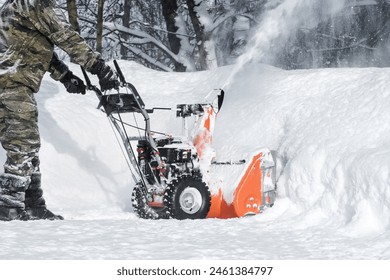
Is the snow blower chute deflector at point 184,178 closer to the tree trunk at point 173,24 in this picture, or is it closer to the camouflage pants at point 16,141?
the camouflage pants at point 16,141

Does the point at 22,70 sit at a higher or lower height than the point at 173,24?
lower

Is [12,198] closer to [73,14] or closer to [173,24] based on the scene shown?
[73,14]

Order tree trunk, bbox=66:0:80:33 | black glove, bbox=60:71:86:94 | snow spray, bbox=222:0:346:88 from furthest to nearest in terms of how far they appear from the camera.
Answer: tree trunk, bbox=66:0:80:33, snow spray, bbox=222:0:346:88, black glove, bbox=60:71:86:94

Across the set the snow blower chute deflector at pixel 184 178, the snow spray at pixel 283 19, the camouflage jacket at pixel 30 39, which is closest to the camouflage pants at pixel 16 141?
the camouflage jacket at pixel 30 39

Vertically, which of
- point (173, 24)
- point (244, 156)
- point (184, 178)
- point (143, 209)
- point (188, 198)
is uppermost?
point (173, 24)

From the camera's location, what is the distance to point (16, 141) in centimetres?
563

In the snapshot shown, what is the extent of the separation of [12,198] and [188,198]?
4.98 feet

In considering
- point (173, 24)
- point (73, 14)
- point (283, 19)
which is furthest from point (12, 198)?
point (173, 24)

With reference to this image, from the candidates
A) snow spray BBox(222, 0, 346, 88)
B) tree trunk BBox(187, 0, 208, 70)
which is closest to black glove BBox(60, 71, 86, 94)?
snow spray BBox(222, 0, 346, 88)

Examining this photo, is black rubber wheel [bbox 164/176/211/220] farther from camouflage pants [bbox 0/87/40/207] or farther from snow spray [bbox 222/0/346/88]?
snow spray [bbox 222/0/346/88]

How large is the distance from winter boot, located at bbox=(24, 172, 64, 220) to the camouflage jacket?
81cm

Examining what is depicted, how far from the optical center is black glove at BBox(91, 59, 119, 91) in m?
5.74

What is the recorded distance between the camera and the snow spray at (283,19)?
12.1 m

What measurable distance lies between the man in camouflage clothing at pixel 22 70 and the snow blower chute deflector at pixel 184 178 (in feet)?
1.67
